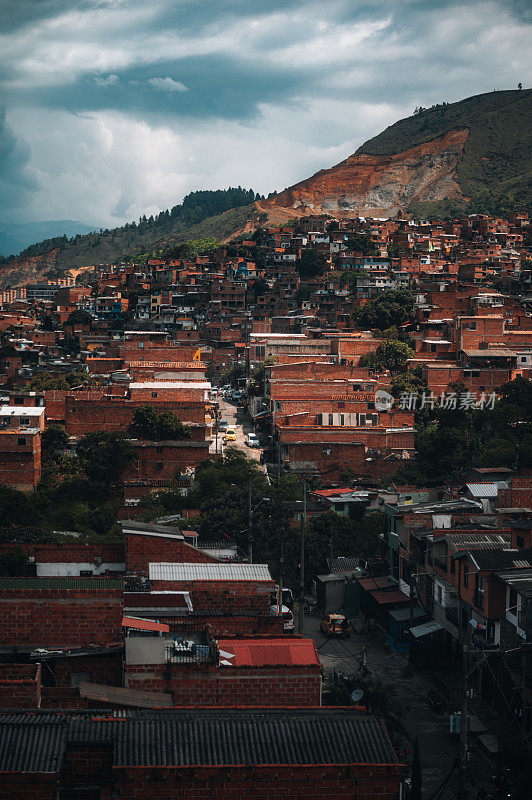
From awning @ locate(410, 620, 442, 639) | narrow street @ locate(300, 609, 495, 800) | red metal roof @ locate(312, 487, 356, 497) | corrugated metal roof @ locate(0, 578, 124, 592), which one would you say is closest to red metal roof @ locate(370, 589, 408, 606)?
narrow street @ locate(300, 609, 495, 800)

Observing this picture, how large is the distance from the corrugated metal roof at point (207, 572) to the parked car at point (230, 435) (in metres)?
18.0

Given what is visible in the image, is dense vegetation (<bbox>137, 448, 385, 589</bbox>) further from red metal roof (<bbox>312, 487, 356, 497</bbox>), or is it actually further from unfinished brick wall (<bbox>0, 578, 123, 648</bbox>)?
unfinished brick wall (<bbox>0, 578, 123, 648</bbox>)

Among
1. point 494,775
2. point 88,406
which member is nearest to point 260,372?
point 88,406

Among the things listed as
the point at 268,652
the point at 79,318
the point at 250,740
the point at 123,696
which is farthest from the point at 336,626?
the point at 79,318

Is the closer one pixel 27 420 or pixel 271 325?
pixel 27 420

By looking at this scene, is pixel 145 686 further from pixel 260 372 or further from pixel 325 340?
pixel 325 340

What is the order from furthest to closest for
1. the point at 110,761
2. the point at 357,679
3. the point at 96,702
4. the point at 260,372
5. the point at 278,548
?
1. the point at 260,372
2. the point at 278,548
3. the point at 357,679
4. the point at 96,702
5. the point at 110,761

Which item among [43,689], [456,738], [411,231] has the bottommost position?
[456,738]

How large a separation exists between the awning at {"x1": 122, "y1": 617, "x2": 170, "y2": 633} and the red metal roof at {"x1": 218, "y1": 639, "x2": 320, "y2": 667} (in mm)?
786

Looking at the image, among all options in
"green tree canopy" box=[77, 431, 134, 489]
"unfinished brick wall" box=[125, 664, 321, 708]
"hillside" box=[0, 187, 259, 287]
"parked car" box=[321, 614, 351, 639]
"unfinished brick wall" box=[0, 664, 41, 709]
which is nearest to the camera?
"unfinished brick wall" box=[0, 664, 41, 709]

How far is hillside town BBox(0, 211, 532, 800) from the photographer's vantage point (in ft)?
34.3

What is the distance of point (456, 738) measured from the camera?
609 inches

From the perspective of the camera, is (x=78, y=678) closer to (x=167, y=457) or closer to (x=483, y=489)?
(x=483, y=489)

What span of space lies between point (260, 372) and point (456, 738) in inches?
1039
